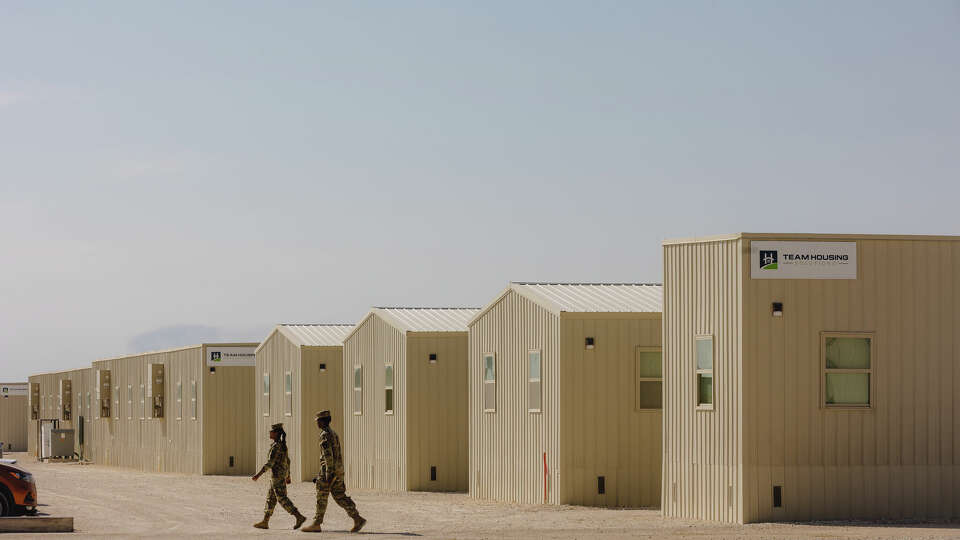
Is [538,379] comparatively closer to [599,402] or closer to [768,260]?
[599,402]

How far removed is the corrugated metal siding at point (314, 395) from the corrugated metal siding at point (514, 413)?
9299 millimetres

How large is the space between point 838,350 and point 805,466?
1.68 metres

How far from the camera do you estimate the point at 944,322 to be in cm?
2127

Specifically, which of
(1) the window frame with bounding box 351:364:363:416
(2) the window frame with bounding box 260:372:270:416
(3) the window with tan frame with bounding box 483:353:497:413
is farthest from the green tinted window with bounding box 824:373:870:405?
(2) the window frame with bounding box 260:372:270:416

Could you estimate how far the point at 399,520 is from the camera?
22812 mm

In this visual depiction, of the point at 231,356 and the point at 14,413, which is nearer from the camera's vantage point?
the point at 231,356

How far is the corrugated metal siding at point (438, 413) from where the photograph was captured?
32.0 m

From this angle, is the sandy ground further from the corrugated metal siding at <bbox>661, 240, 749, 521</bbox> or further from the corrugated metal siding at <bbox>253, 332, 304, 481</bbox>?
the corrugated metal siding at <bbox>253, 332, 304, 481</bbox>

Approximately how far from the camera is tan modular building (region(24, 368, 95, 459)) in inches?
2365

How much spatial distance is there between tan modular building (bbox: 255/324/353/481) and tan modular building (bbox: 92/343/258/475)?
4.58 metres

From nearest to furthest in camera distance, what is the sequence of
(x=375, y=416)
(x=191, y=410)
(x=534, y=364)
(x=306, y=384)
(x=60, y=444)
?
(x=534, y=364) < (x=375, y=416) < (x=306, y=384) < (x=191, y=410) < (x=60, y=444)

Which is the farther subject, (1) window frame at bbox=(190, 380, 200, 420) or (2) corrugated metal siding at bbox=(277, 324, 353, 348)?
(1) window frame at bbox=(190, 380, 200, 420)

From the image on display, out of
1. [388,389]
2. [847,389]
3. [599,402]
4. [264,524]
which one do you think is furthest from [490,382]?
[847,389]

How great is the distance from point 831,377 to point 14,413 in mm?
65964
